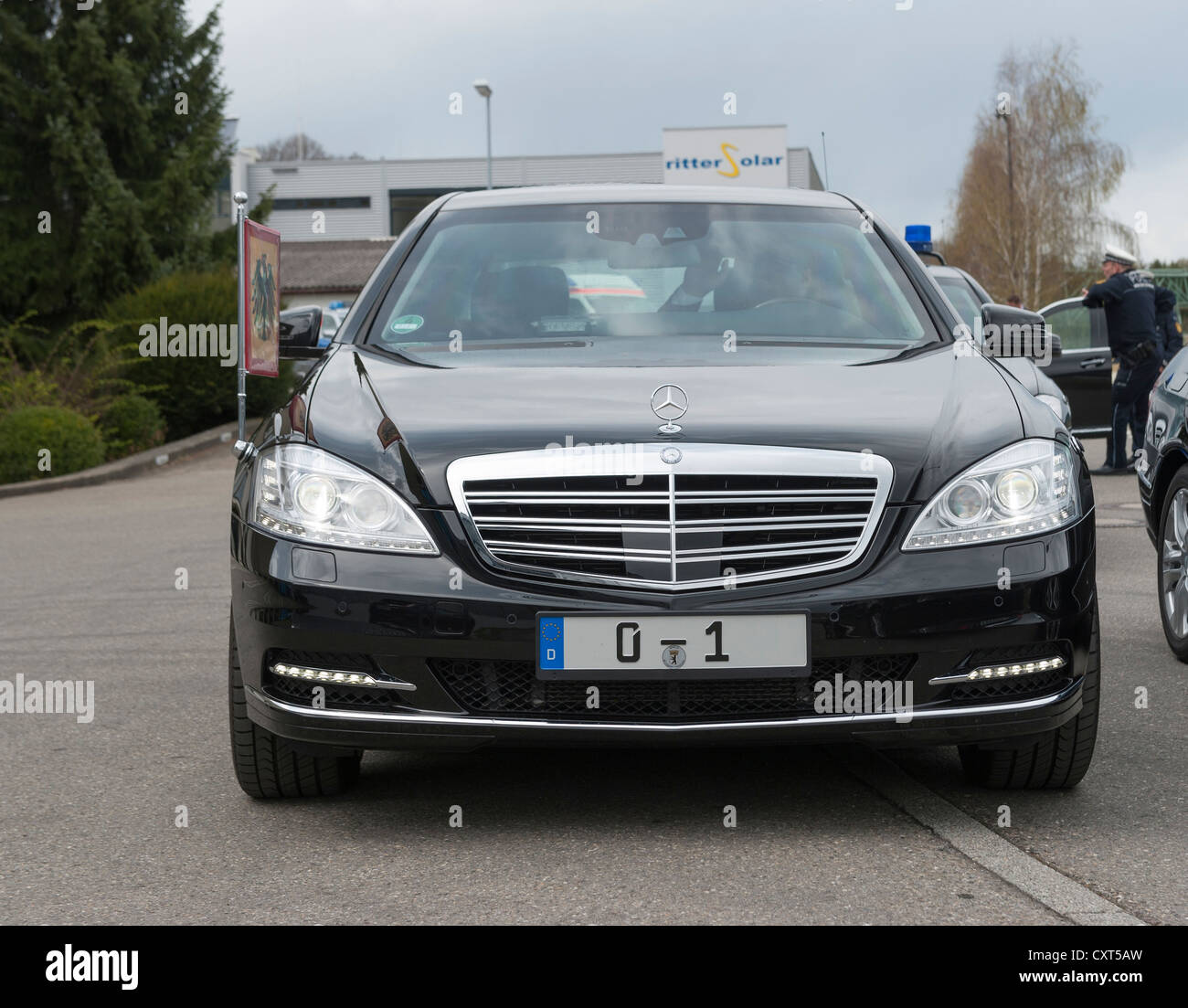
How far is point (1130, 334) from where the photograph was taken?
14586mm

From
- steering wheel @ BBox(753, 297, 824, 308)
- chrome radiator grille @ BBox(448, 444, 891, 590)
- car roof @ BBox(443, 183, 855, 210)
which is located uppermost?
car roof @ BBox(443, 183, 855, 210)

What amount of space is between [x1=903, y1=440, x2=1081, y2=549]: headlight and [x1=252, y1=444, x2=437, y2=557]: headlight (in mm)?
1148

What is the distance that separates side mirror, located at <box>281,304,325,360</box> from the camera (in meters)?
5.36

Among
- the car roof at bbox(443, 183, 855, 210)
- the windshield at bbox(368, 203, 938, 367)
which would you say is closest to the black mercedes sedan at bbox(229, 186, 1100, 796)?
the windshield at bbox(368, 203, 938, 367)

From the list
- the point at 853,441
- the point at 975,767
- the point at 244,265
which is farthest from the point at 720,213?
the point at 244,265

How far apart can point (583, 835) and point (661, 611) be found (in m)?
0.63

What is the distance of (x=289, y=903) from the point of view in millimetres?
3508

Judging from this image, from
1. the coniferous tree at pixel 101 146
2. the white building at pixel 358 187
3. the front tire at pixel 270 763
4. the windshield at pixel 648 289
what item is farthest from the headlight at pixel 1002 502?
the white building at pixel 358 187

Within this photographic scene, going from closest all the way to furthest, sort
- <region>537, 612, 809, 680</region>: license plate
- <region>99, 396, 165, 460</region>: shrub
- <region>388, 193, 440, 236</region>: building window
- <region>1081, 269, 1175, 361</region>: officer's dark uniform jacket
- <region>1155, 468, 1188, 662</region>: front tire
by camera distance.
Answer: <region>537, 612, 809, 680</region>: license plate → <region>1155, 468, 1188, 662</region>: front tire → <region>1081, 269, 1175, 361</region>: officer's dark uniform jacket → <region>99, 396, 165, 460</region>: shrub → <region>388, 193, 440, 236</region>: building window

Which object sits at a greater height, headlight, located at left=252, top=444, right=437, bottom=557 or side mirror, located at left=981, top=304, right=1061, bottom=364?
side mirror, located at left=981, top=304, right=1061, bottom=364

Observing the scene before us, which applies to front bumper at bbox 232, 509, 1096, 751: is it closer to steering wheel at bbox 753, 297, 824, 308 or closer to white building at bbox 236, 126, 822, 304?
steering wheel at bbox 753, 297, 824, 308

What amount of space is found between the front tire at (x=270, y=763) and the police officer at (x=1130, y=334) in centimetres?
1153

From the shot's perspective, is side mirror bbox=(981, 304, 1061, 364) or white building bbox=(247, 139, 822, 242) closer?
side mirror bbox=(981, 304, 1061, 364)
